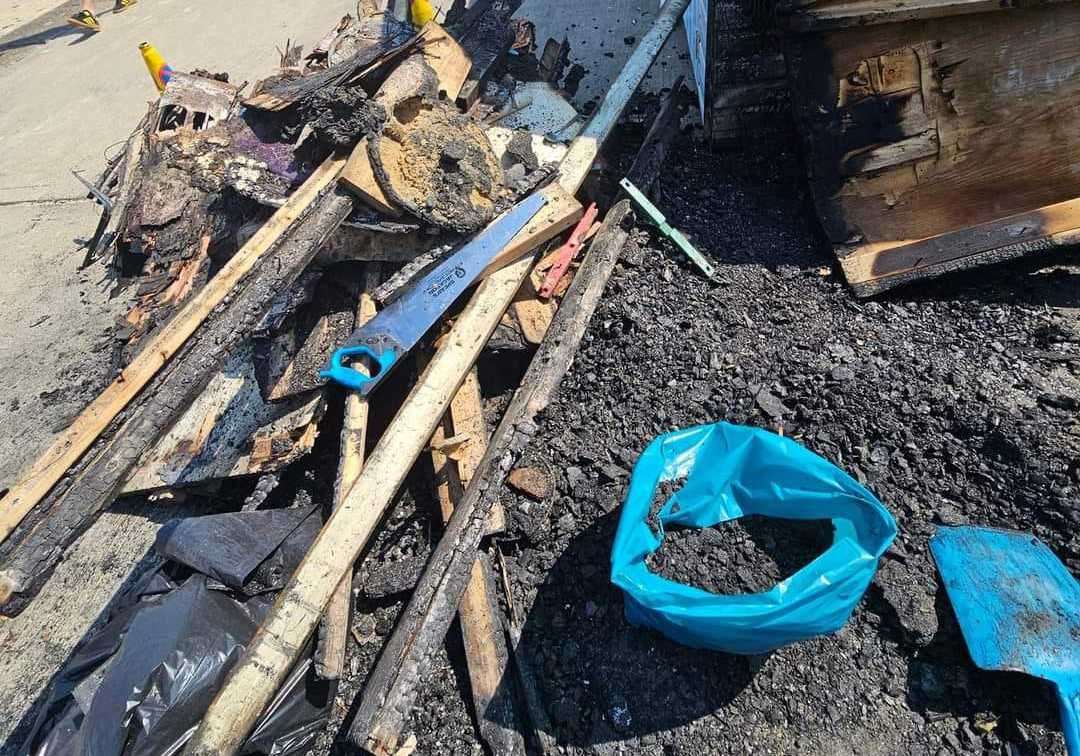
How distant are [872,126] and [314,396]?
2.90m

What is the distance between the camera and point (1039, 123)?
2.69 metres

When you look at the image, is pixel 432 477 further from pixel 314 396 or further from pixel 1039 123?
pixel 1039 123

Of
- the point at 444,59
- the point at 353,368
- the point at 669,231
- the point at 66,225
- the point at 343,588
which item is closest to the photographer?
the point at 343,588

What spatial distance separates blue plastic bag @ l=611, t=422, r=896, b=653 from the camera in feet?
5.43

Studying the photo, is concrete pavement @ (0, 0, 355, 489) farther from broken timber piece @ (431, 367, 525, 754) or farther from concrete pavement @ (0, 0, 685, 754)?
broken timber piece @ (431, 367, 525, 754)

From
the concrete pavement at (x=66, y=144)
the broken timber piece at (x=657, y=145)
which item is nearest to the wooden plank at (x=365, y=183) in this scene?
the broken timber piece at (x=657, y=145)

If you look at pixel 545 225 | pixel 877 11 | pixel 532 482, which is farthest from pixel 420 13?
pixel 532 482

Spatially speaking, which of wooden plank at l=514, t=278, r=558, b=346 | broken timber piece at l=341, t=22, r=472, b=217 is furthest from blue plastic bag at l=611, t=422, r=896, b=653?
broken timber piece at l=341, t=22, r=472, b=217

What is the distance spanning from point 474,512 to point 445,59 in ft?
10.4

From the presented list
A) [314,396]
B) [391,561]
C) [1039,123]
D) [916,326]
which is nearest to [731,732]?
[391,561]

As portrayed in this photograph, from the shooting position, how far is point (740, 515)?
2.11 m

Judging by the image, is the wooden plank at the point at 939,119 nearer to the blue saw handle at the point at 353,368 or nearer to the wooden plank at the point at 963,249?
the wooden plank at the point at 963,249

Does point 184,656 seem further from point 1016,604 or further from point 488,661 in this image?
point 1016,604

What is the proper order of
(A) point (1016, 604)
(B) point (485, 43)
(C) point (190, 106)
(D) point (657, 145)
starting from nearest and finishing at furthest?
(A) point (1016, 604) → (D) point (657, 145) → (C) point (190, 106) → (B) point (485, 43)
